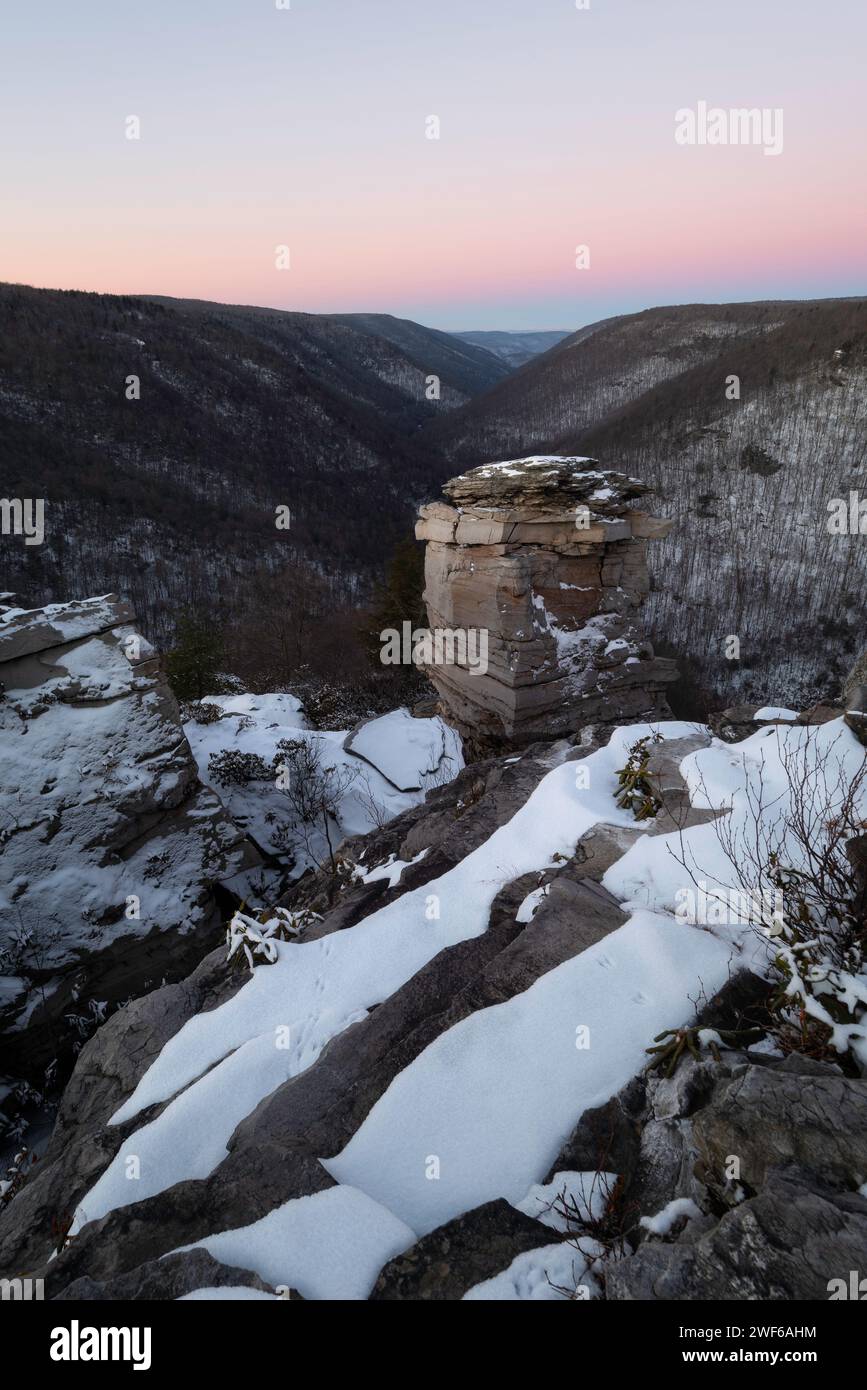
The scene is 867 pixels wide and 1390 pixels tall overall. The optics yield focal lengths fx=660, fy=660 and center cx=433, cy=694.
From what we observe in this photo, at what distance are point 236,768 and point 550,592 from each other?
22.0ft

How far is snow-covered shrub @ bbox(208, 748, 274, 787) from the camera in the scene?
12484mm

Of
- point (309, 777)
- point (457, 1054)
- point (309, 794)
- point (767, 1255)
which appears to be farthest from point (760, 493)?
point (767, 1255)

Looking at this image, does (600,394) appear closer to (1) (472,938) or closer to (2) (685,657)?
(2) (685,657)

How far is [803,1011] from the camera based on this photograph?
8.34 feet

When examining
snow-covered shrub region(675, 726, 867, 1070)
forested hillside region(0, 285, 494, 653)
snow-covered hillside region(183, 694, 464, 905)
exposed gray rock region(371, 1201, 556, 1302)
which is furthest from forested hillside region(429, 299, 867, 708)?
exposed gray rock region(371, 1201, 556, 1302)

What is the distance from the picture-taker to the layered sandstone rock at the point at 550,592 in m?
10.0

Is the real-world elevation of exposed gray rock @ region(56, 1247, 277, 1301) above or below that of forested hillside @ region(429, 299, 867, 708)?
below

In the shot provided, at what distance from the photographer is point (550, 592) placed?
10289mm

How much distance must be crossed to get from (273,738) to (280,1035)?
34.3ft

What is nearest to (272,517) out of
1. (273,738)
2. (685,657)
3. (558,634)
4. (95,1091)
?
(685,657)

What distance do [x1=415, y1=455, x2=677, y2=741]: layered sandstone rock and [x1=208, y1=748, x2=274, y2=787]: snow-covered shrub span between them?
14.9ft
